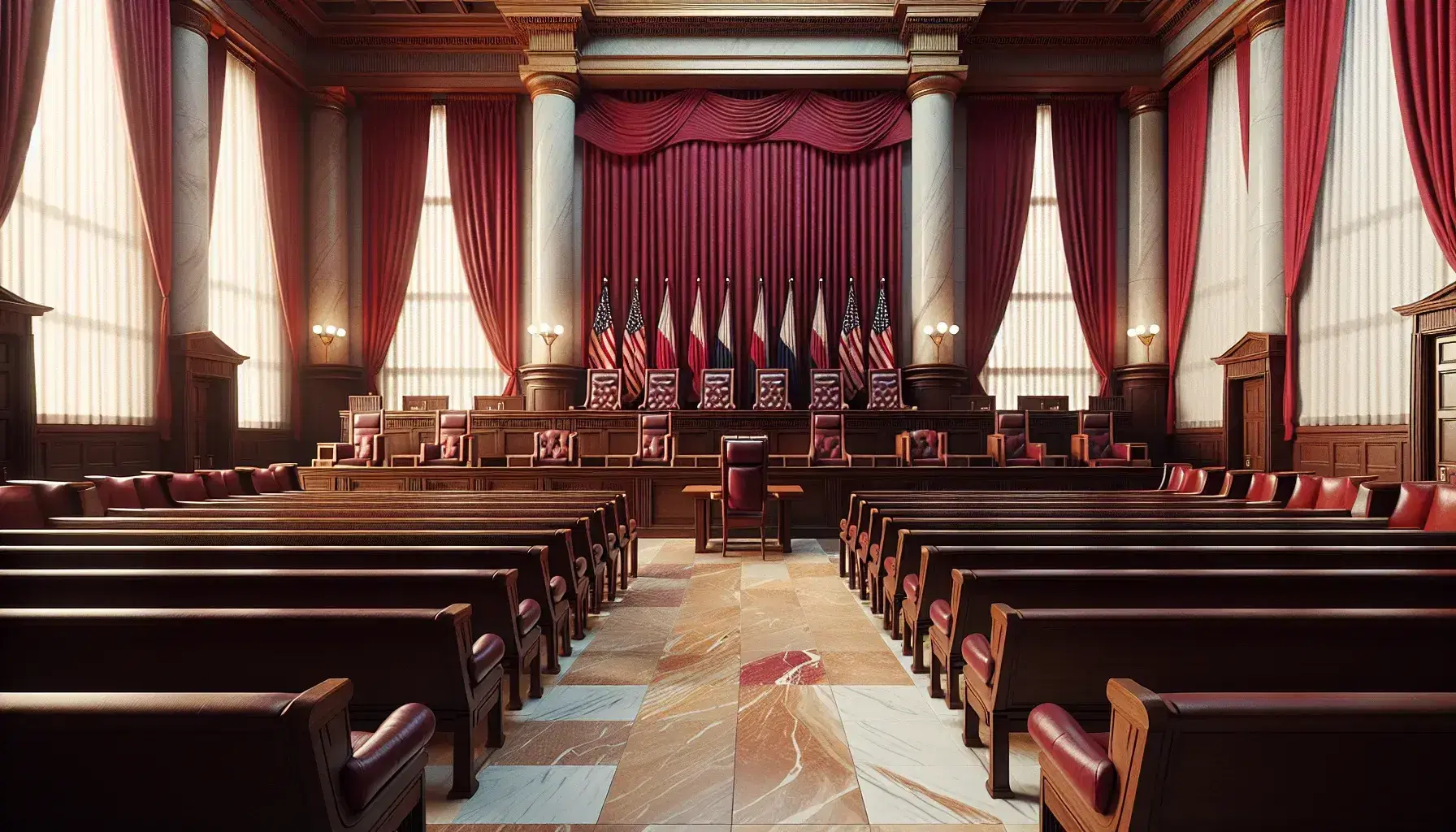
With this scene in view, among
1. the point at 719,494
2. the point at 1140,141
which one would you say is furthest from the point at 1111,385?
the point at 719,494

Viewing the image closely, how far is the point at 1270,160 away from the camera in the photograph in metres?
9.15

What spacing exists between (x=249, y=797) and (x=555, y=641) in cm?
213

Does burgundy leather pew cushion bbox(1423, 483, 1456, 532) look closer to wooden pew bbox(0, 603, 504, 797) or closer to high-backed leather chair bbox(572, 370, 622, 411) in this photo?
wooden pew bbox(0, 603, 504, 797)

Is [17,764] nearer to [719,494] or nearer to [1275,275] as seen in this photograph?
[719,494]

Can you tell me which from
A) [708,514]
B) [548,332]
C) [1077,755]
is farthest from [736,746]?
[548,332]

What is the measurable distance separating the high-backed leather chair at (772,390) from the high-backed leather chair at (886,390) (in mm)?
1230

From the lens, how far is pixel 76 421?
7398mm

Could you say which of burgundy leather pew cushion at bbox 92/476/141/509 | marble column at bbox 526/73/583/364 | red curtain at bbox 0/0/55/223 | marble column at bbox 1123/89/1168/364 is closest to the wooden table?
burgundy leather pew cushion at bbox 92/476/141/509

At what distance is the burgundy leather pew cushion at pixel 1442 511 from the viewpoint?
11.3ft

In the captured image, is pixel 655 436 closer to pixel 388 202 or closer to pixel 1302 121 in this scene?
pixel 388 202

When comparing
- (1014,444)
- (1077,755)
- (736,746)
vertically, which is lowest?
(736,746)

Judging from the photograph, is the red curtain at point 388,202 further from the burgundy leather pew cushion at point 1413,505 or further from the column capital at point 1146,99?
the burgundy leather pew cushion at point 1413,505

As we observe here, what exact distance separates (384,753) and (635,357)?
10.2 meters

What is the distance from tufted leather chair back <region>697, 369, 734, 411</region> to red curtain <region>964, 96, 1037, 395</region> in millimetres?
3763
